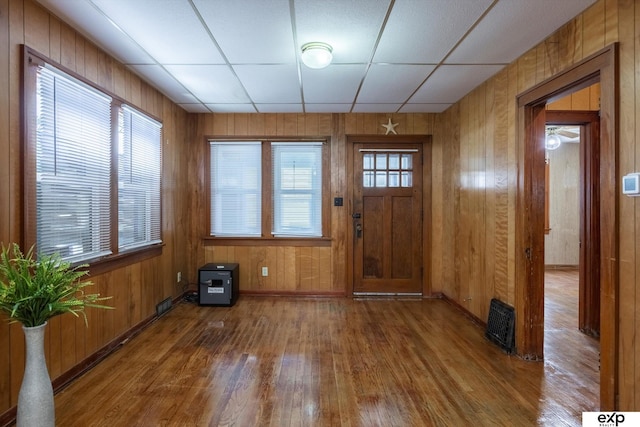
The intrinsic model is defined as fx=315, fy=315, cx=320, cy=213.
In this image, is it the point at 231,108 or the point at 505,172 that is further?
the point at 231,108

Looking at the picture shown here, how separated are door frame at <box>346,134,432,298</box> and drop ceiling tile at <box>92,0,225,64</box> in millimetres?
2185

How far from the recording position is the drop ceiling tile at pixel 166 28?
6.56 ft

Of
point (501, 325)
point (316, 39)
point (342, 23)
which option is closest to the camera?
point (342, 23)

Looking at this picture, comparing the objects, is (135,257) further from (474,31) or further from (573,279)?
(573,279)

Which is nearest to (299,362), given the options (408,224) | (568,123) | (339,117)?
(408,224)

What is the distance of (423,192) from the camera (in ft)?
14.5

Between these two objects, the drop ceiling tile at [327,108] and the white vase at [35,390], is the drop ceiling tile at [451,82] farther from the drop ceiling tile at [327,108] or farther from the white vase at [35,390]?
the white vase at [35,390]

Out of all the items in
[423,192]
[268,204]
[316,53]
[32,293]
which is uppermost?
[316,53]

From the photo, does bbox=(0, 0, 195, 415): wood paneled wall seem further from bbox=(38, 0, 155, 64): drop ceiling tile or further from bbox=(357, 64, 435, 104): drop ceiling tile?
bbox=(357, 64, 435, 104): drop ceiling tile

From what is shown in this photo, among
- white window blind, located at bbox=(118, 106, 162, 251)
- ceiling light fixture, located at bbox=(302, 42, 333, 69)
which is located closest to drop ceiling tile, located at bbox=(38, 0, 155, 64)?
white window blind, located at bbox=(118, 106, 162, 251)

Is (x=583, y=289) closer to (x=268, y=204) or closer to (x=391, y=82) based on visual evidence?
(x=391, y=82)

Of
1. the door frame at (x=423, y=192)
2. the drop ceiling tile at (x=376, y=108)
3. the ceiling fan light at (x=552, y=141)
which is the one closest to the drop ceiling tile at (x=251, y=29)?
the drop ceiling tile at (x=376, y=108)

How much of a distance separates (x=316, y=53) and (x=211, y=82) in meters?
1.37

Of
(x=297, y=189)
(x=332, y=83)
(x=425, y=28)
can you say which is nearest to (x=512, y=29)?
(x=425, y=28)
